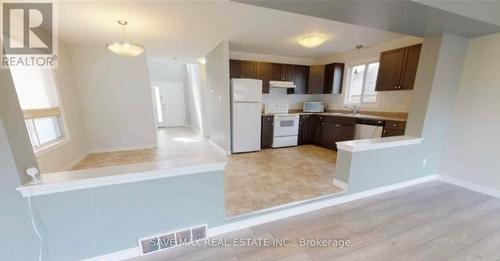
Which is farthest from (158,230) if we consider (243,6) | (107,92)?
(107,92)

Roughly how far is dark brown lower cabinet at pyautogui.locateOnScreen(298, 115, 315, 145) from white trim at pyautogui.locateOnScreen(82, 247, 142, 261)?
4.16m

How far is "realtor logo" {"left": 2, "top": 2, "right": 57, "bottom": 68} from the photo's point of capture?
2.25m

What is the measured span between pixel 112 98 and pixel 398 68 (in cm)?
604

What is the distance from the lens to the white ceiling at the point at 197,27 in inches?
89.9

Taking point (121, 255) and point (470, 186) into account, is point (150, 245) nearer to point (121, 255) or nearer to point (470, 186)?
point (121, 255)

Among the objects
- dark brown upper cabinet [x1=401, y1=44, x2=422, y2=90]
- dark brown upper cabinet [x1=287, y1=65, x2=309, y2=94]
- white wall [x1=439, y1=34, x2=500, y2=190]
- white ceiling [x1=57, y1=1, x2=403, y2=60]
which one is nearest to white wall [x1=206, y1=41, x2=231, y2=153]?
white ceiling [x1=57, y1=1, x2=403, y2=60]

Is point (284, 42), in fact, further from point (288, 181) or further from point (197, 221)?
point (197, 221)

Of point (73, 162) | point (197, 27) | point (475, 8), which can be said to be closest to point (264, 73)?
point (197, 27)

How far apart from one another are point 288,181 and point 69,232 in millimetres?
2387

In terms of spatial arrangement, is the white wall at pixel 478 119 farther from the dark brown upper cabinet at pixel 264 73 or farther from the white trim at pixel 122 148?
the white trim at pixel 122 148

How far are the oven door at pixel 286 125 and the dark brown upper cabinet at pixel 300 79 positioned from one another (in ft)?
3.08

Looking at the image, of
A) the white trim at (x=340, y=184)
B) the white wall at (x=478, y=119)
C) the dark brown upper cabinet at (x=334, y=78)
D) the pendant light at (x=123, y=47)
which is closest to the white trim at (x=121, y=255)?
the white trim at (x=340, y=184)

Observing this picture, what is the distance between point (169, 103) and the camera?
809 cm

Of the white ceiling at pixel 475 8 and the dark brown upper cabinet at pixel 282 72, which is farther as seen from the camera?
the dark brown upper cabinet at pixel 282 72
